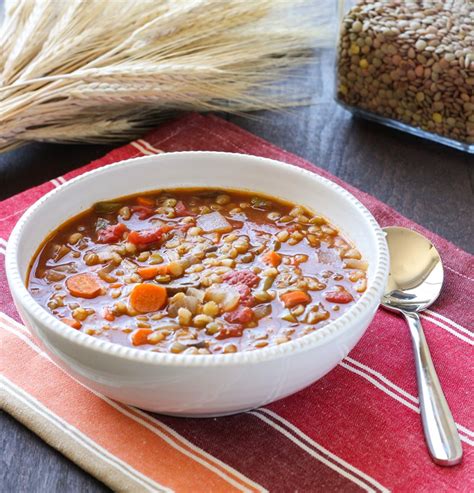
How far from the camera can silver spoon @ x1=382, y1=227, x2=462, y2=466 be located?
1.81m

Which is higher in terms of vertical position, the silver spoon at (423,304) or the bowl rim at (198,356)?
the bowl rim at (198,356)

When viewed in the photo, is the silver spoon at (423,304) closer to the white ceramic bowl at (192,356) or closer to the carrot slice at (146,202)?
the white ceramic bowl at (192,356)

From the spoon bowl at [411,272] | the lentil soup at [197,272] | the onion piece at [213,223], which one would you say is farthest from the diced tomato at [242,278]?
the spoon bowl at [411,272]

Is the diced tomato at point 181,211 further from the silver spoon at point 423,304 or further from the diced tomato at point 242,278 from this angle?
the silver spoon at point 423,304

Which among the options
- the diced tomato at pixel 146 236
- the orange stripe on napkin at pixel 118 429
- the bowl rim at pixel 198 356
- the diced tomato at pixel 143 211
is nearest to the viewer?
the bowl rim at pixel 198 356

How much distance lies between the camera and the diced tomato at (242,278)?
6.34ft

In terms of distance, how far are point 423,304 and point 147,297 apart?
787 millimetres

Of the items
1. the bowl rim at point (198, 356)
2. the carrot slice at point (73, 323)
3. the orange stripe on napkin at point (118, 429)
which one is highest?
the bowl rim at point (198, 356)

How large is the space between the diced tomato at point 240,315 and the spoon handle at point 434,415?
0.45 m

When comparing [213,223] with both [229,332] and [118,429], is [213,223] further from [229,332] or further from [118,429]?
[118,429]

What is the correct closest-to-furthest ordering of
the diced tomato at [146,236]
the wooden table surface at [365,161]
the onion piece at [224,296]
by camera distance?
the onion piece at [224,296] → the diced tomato at [146,236] → the wooden table surface at [365,161]

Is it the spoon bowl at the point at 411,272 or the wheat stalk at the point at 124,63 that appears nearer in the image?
the spoon bowl at the point at 411,272

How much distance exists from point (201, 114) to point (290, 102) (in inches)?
14.8

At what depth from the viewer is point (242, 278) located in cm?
194
